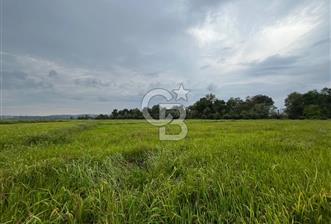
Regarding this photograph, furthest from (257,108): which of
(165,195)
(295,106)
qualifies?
(165,195)

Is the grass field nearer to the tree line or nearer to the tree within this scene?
the tree line

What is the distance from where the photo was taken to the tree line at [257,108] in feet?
200

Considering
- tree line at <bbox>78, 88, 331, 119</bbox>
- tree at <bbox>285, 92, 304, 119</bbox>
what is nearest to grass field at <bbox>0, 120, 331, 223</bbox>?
tree line at <bbox>78, 88, 331, 119</bbox>

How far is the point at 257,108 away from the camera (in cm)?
6725

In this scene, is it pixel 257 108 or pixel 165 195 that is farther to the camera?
pixel 257 108

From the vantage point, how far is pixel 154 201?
3.49 meters

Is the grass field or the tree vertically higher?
the tree

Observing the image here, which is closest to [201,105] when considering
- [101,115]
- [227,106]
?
[227,106]

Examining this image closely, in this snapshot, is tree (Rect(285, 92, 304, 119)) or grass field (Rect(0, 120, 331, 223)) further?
tree (Rect(285, 92, 304, 119))

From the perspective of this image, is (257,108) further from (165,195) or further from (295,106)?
(165,195)

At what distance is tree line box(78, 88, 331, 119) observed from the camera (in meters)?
60.9

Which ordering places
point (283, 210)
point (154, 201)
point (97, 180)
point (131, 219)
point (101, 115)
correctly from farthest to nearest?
point (101, 115) → point (97, 180) → point (154, 201) → point (131, 219) → point (283, 210)

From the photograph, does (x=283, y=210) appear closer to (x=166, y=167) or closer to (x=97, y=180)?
(x=166, y=167)

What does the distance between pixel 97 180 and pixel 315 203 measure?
339cm
